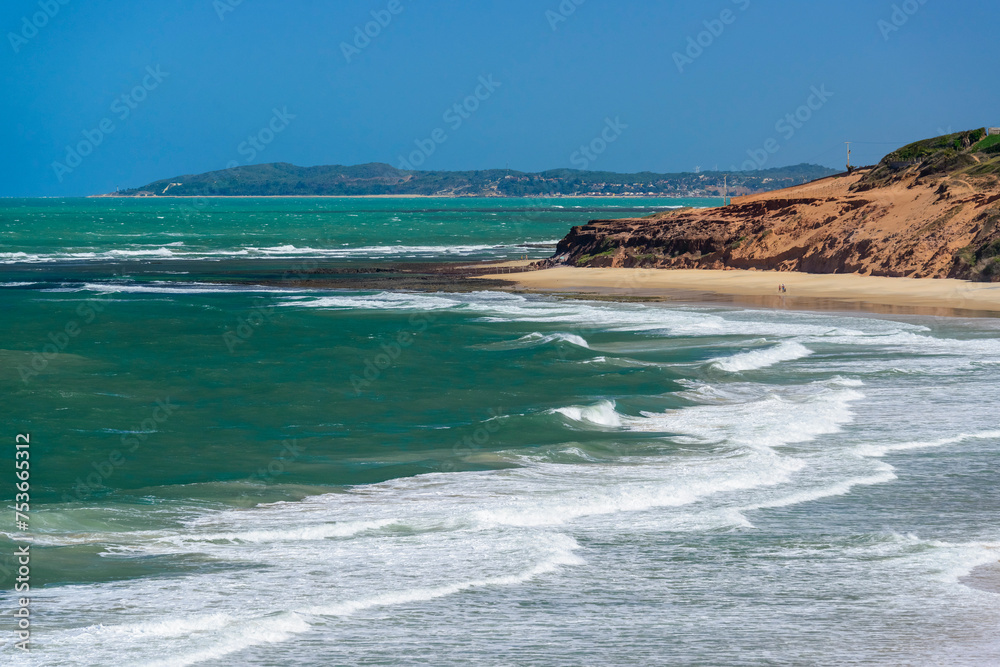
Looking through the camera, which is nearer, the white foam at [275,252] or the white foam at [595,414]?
the white foam at [595,414]

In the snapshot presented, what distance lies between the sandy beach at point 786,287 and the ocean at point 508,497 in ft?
21.7

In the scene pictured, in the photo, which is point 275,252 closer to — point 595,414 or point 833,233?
point 833,233

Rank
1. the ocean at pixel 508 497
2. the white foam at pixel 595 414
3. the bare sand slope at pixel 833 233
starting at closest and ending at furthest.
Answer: the ocean at pixel 508 497, the white foam at pixel 595 414, the bare sand slope at pixel 833 233

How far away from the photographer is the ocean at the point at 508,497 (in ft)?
25.6

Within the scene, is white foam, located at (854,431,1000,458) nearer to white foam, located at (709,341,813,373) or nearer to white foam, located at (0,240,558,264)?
white foam, located at (709,341,813,373)

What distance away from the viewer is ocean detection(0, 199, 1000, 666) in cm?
780

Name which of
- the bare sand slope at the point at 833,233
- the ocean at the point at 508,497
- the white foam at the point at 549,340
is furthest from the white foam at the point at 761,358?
the bare sand slope at the point at 833,233

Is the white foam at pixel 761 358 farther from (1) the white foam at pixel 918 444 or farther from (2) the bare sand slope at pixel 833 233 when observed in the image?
(2) the bare sand slope at pixel 833 233

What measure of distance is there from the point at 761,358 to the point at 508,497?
473 inches

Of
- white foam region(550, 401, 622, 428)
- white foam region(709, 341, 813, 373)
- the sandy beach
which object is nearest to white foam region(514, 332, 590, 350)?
white foam region(709, 341, 813, 373)

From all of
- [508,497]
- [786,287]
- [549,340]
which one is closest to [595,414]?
[508,497]

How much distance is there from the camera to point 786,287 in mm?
41125

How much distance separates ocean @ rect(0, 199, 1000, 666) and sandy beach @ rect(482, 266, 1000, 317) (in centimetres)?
661

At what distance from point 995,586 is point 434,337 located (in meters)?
19.7
